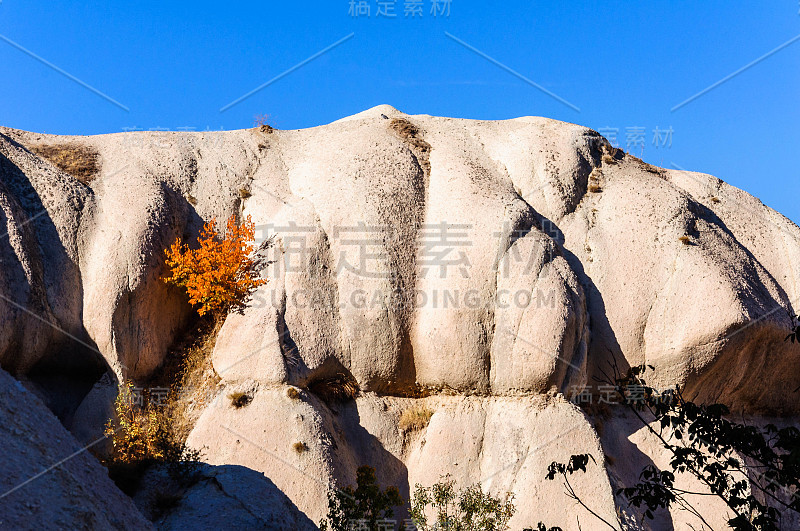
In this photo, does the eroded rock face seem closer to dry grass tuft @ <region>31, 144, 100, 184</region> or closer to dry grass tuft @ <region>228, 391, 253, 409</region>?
dry grass tuft @ <region>228, 391, 253, 409</region>

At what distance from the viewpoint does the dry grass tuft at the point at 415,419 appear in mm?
15820

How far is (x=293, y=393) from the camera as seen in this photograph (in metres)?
14.5

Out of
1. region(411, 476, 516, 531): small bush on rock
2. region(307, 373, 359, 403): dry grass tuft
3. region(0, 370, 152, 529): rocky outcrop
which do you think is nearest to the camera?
region(0, 370, 152, 529): rocky outcrop

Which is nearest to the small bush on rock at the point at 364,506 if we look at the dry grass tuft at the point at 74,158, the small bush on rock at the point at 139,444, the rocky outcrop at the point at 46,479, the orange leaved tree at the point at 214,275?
Result: the small bush on rock at the point at 139,444

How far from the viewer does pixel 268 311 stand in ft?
50.9

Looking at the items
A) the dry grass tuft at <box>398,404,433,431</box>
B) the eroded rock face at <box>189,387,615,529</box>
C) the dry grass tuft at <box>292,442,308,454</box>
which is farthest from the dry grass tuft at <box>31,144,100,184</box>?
the dry grass tuft at <box>398,404,433,431</box>

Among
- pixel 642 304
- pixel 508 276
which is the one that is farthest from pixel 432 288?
pixel 642 304

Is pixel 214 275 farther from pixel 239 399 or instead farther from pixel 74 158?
pixel 74 158

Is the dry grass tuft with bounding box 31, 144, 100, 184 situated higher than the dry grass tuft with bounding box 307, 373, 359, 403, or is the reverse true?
the dry grass tuft with bounding box 31, 144, 100, 184

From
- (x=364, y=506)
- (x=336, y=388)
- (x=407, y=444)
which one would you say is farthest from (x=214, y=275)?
(x=364, y=506)

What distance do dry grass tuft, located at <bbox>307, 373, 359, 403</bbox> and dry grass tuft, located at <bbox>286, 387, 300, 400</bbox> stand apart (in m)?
0.72

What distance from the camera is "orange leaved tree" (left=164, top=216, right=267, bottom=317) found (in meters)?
15.9

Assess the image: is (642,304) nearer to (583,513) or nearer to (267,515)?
(583,513)

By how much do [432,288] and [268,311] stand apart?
3.64m
